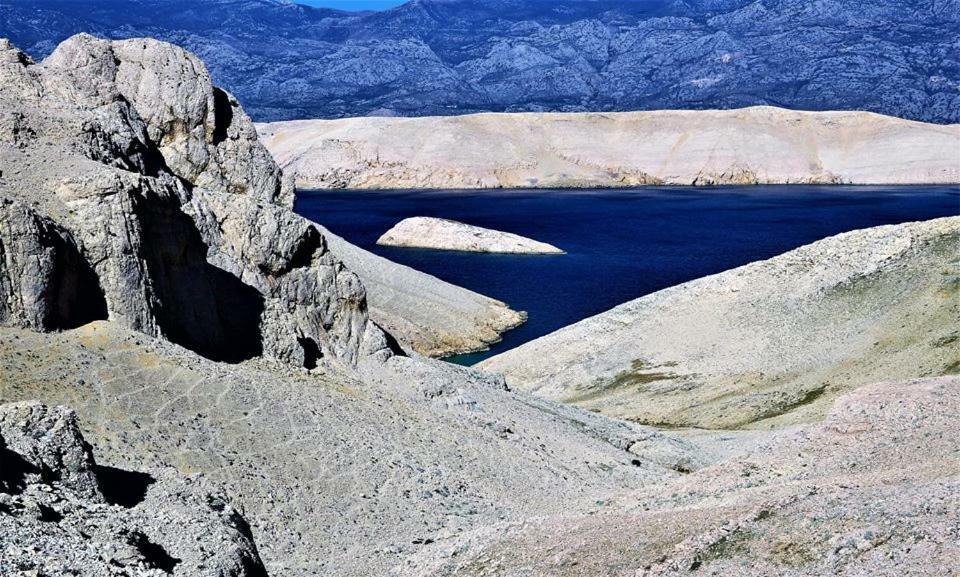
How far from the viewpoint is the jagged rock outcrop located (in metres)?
11.5

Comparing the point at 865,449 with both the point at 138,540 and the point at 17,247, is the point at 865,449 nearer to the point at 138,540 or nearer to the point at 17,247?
the point at 138,540

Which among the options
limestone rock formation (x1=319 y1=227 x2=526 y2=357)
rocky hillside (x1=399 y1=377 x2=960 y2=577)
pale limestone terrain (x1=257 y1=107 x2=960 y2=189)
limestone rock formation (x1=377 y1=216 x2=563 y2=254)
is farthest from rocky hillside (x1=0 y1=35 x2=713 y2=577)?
pale limestone terrain (x1=257 y1=107 x2=960 y2=189)

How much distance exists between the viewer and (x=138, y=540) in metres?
12.8

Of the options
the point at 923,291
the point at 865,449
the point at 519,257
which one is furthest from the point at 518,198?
the point at 865,449

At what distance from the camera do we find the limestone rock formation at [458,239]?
7981cm

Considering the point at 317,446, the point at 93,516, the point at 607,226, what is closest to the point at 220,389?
the point at 317,446

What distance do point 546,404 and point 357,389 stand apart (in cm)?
737

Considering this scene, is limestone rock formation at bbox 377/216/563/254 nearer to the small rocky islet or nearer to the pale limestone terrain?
the small rocky islet

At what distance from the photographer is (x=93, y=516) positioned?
1310cm

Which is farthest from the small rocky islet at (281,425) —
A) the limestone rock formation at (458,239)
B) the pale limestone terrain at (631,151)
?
the pale limestone terrain at (631,151)

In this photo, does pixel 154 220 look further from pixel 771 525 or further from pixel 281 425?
pixel 771 525

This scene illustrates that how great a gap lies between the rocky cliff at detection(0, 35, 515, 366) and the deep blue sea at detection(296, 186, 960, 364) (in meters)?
20.3

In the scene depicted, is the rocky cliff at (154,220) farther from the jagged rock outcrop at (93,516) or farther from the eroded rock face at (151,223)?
the jagged rock outcrop at (93,516)

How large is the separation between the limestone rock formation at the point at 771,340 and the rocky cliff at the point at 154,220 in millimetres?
13539
